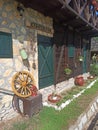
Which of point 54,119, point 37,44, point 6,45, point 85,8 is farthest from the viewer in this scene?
point 85,8

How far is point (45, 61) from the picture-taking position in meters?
6.38

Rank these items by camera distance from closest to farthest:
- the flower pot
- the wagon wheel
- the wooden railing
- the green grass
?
the green grass → the wagon wheel → the flower pot → the wooden railing

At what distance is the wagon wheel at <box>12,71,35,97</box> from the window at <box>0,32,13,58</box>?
2.00 ft

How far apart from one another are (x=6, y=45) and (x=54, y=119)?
2412 mm

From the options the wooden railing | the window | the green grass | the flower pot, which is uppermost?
the wooden railing

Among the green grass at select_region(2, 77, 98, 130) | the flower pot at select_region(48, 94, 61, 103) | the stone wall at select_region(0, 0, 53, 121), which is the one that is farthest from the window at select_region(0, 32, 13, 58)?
the flower pot at select_region(48, 94, 61, 103)

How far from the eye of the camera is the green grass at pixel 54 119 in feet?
14.0

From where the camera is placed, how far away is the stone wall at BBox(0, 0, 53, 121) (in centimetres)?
442

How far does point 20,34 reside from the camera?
196 inches

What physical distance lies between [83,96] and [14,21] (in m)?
4.12

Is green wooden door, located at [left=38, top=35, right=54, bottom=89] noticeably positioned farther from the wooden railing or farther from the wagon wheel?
the wooden railing

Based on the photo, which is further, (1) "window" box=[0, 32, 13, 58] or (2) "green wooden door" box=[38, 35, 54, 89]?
(2) "green wooden door" box=[38, 35, 54, 89]

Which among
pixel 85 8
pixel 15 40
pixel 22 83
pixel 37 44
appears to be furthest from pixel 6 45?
pixel 85 8

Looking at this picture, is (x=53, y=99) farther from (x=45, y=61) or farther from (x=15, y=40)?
(x=15, y=40)
